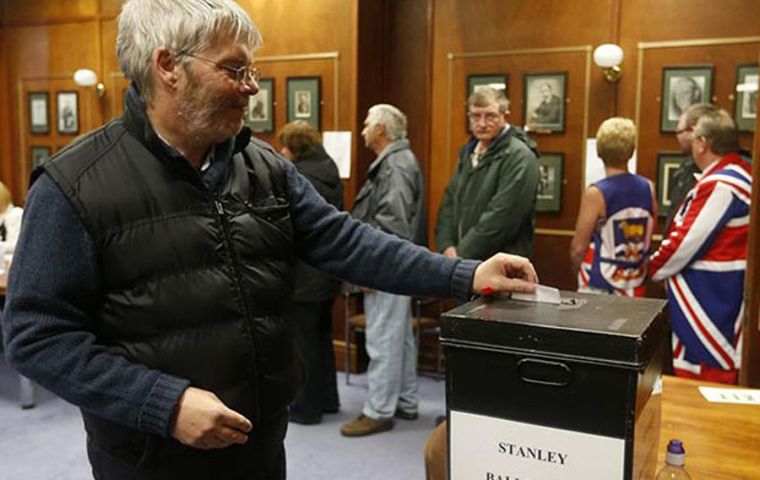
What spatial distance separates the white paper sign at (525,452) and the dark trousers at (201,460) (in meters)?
0.52

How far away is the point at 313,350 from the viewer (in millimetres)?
4035

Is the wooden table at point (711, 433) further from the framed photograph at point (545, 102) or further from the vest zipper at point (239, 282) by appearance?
the framed photograph at point (545, 102)

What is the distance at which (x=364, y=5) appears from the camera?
191 inches

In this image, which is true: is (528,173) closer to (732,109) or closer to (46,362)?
(732,109)

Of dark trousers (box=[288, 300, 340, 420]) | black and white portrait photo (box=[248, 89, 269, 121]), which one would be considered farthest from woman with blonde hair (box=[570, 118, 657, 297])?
black and white portrait photo (box=[248, 89, 269, 121])

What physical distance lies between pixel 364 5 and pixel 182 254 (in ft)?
12.2

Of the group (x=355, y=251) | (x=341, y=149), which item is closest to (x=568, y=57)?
(x=341, y=149)

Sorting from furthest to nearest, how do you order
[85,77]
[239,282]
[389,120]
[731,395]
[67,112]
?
1. [67,112]
2. [85,77]
3. [389,120]
4. [731,395]
5. [239,282]

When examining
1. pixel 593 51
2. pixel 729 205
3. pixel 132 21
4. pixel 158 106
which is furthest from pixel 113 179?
pixel 593 51

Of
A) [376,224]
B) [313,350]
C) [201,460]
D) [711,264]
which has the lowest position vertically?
[313,350]

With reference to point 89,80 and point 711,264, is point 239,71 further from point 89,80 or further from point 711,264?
point 89,80

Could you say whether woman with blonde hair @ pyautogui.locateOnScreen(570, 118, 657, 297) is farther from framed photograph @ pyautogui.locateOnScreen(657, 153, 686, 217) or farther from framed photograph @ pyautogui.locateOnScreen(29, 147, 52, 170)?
framed photograph @ pyautogui.locateOnScreen(29, 147, 52, 170)

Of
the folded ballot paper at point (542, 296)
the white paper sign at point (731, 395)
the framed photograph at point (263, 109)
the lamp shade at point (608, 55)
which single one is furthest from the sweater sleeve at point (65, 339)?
the framed photograph at point (263, 109)

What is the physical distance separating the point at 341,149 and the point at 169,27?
354cm
